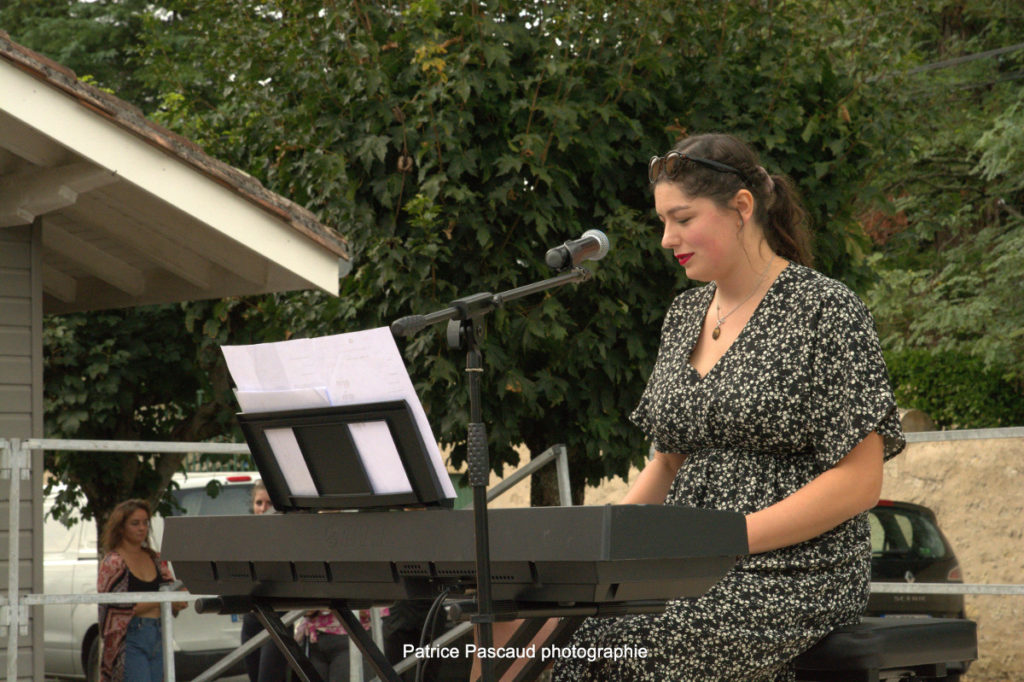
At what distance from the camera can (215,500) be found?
33.2ft

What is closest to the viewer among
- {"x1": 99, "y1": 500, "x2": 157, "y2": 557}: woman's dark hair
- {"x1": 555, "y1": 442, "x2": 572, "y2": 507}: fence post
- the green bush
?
{"x1": 555, "y1": 442, "x2": 572, "y2": 507}: fence post

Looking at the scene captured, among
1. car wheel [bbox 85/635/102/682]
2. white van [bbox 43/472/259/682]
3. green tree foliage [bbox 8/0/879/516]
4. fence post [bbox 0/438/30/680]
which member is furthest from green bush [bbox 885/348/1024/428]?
fence post [bbox 0/438/30/680]

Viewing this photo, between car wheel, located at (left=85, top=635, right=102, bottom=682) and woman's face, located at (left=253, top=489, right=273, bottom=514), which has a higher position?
woman's face, located at (left=253, top=489, right=273, bottom=514)

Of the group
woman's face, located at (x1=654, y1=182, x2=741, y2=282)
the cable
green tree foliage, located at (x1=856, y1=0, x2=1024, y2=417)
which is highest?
green tree foliage, located at (x1=856, y1=0, x2=1024, y2=417)

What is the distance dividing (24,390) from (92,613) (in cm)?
491

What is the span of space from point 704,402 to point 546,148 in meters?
2.91

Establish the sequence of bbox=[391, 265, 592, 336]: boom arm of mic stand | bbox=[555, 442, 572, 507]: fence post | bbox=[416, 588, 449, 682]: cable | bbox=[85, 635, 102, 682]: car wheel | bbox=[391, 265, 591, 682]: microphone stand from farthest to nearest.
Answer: bbox=[85, 635, 102, 682]: car wheel
bbox=[555, 442, 572, 507]: fence post
bbox=[391, 265, 592, 336]: boom arm of mic stand
bbox=[416, 588, 449, 682]: cable
bbox=[391, 265, 591, 682]: microphone stand

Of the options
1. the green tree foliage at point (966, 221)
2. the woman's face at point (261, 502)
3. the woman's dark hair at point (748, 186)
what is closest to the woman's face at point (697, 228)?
the woman's dark hair at point (748, 186)

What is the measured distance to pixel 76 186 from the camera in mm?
5133

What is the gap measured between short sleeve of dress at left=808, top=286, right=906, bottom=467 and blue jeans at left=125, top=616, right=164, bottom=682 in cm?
545

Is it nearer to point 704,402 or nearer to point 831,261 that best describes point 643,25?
point 831,261

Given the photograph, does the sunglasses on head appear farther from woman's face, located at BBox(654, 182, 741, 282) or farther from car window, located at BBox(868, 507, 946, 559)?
car window, located at BBox(868, 507, 946, 559)

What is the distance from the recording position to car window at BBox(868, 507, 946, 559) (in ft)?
29.6

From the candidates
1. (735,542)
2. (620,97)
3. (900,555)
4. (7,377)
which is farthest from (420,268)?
(900,555)
